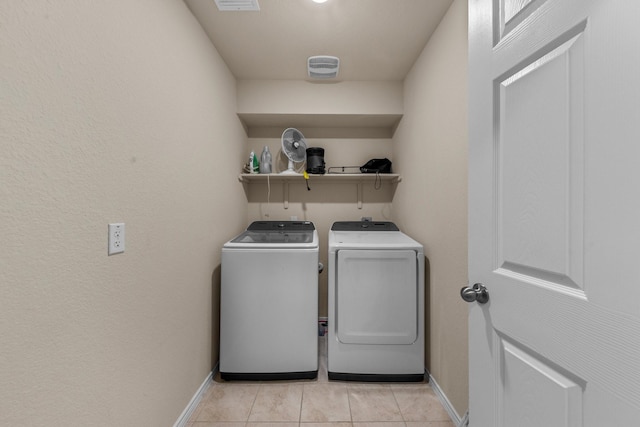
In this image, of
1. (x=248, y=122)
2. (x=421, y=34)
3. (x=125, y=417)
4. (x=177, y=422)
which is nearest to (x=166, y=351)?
(x=125, y=417)

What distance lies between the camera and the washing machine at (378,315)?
76.7 inches

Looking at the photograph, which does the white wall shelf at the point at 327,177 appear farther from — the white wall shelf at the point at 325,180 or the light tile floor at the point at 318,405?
the light tile floor at the point at 318,405

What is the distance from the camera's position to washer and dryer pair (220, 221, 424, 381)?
194 centimetres

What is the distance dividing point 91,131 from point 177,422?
151 centimetres

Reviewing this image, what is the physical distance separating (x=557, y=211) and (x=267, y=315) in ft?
5.69

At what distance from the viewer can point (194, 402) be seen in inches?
66.7

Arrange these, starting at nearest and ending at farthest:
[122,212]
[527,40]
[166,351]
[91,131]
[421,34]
Result: [527,40], [91,131], [122,212], [166,351], [421,34]

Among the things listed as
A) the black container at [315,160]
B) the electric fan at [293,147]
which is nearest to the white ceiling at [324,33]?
the electric fan at [293,147]

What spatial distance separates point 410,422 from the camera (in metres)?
1.60

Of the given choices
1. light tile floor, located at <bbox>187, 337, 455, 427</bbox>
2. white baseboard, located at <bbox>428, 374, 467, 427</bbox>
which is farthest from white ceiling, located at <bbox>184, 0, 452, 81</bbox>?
light tile floor, located at <bbox>187, 337, 455, 427</bbox>

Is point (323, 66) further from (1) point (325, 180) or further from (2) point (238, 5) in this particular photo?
(1) point (325, 180)

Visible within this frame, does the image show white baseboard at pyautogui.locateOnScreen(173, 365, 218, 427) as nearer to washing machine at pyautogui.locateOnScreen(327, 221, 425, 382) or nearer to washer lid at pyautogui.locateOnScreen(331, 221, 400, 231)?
washing machine at pyautogui.locateOnScreen(327, 221, 425, 382)

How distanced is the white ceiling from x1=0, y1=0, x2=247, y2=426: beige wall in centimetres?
28

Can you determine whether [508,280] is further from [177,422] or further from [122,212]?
[177,422]
